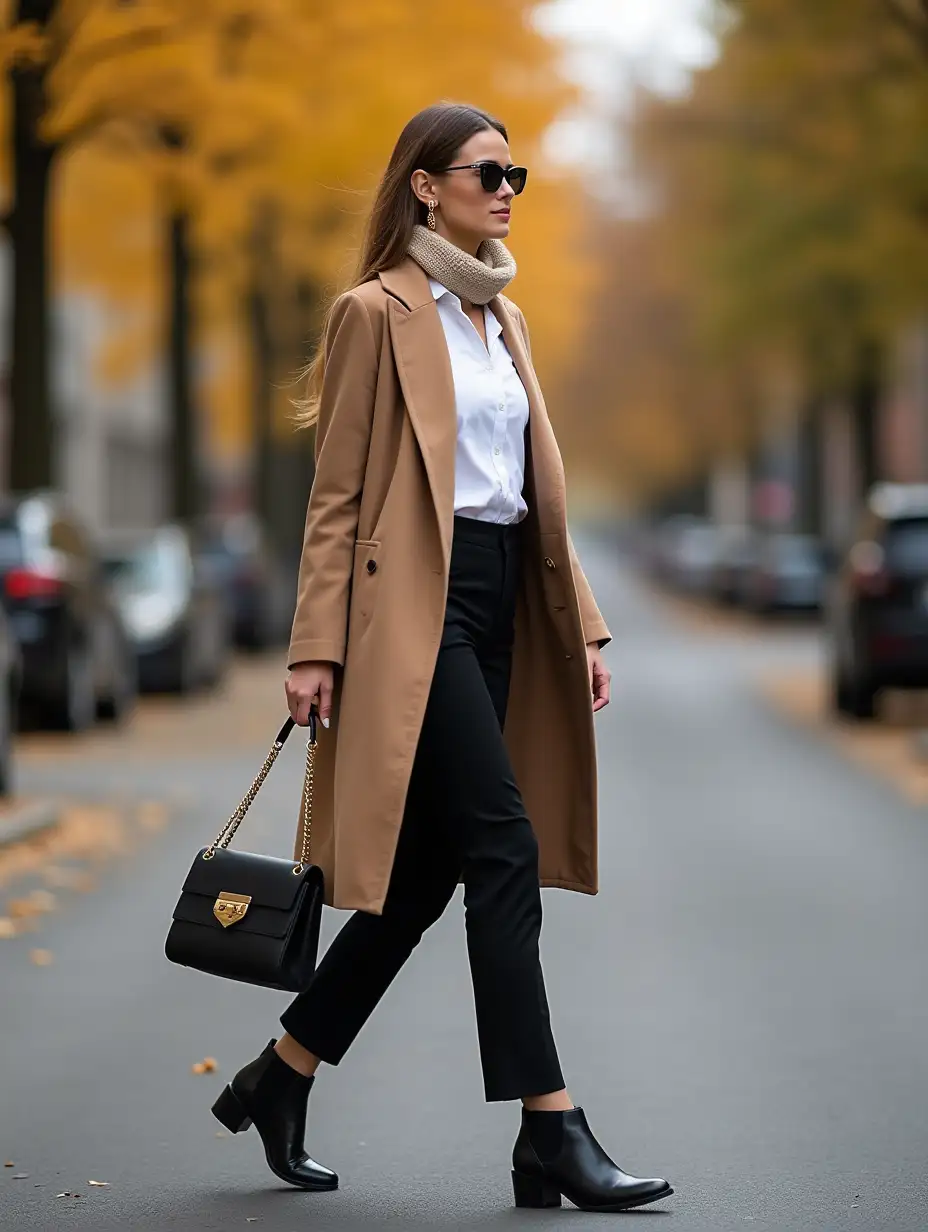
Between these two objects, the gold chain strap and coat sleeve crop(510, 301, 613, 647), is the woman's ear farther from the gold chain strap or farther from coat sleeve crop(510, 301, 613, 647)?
the gold chain strap

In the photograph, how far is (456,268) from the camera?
15.3 ft

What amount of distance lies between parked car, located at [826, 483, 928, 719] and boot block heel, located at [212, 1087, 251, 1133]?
13.1 m

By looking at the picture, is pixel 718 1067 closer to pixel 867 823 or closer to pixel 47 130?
pixel 867 823

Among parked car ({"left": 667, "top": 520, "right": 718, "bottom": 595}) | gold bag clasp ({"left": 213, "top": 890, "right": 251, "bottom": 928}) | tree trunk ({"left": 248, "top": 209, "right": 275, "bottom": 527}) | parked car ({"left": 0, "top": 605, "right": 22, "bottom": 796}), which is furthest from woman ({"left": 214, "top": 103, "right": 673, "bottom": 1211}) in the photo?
parked car ({"left": 667, "top": 520, "right": 718, "bottom": 595})

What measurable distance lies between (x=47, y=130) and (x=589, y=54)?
8984mm

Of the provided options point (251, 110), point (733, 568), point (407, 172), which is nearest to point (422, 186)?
point (407, 172)

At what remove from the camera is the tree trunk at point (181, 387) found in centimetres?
2636

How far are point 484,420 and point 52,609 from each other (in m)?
11.8

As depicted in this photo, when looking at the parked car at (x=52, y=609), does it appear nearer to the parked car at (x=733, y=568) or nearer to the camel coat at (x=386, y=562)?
the camel coat at (x=386, y=562)

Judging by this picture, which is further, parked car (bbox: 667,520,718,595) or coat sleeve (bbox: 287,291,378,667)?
parked car (bbox: 667,520,718,595)

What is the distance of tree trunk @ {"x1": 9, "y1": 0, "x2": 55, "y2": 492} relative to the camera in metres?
15.6

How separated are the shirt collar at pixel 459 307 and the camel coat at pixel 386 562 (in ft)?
0.08

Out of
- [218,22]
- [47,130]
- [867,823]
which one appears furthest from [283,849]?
[47,130]

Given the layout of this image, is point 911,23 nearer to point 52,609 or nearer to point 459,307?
point 52,609
